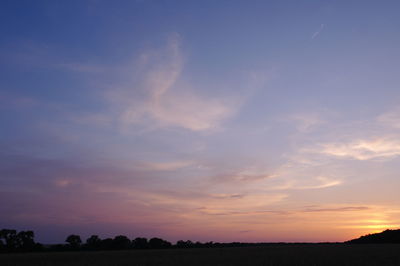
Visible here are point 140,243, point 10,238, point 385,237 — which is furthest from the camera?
point 385,237

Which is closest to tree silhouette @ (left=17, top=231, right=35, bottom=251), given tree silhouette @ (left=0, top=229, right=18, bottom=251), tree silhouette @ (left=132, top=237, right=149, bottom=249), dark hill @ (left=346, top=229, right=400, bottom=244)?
tree silhouette @ (left=0, top=229, right=18, bottom=251)

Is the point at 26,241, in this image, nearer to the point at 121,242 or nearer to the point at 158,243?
the point at 121,242

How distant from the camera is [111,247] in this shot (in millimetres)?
116062

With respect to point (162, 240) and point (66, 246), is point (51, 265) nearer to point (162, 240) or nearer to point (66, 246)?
point (66, 246)

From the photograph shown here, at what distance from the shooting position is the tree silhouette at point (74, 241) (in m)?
108

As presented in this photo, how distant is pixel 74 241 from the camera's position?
109m

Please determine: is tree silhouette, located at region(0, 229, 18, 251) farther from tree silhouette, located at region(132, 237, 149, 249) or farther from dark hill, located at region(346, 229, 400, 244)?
dark hill, located at region(346, 229, 400, 244)

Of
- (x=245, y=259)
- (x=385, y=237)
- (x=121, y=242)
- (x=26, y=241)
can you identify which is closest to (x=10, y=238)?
(x=26, y=241)

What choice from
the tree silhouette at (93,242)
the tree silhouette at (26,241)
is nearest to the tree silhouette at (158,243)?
the tree silhouette at (93,242)

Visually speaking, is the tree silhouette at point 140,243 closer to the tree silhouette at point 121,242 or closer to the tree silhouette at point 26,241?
the tree silhouette at point 121,242

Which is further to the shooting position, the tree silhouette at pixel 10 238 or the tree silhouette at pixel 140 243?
the tree silhouette at pixel 140 243

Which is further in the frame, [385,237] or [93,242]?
[385,237]

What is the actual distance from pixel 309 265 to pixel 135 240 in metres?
103

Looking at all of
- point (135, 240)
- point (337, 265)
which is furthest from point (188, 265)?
point (135, 240)
